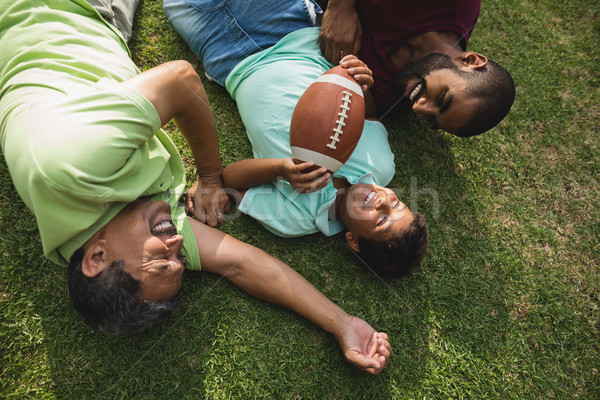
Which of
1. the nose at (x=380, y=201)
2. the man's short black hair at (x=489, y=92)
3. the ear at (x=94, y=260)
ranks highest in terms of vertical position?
the man's short black hair at (x=489, y=92)

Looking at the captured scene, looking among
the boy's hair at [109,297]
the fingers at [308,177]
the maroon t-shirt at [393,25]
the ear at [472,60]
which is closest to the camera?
the boy's hair at [109,297]

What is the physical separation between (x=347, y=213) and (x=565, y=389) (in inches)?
78.5

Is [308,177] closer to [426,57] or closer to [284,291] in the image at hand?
[284,291]

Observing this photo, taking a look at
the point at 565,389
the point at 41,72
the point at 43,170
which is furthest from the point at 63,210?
the point at 565,389

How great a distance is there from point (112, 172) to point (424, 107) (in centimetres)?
206

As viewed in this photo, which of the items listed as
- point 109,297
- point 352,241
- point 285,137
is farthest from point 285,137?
point 109,297

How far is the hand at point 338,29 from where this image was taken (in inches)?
106

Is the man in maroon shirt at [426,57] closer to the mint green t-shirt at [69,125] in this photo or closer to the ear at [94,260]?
the mint green t-shirt at [69,125]

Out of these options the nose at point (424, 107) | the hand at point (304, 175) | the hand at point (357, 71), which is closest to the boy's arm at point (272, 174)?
the hand at point (304, 175)

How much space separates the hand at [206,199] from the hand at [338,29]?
4.17ft

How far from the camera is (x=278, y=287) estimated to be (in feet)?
8.10

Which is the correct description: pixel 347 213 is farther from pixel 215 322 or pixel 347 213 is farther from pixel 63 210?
pixel 63 210

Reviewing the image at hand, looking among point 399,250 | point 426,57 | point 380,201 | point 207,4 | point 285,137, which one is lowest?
point 399,250

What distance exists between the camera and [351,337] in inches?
95.8
